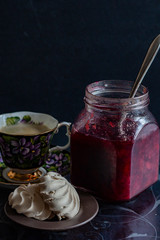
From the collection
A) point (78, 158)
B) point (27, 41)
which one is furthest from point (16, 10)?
point (78, 158)

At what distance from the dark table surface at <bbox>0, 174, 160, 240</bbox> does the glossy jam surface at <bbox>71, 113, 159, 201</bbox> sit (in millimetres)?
31

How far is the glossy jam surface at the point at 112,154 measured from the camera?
3.71ft

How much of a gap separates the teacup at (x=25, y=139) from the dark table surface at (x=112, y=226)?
0.09m

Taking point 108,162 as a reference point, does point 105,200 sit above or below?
below

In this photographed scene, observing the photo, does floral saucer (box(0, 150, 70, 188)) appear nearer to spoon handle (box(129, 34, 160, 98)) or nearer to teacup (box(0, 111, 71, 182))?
teacup (box(0, 111, 71, 182))

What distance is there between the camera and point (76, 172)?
122 centimetres

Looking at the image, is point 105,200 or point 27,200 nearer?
point 27,200

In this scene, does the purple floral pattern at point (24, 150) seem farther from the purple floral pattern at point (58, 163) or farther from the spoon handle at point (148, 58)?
the spoon handle at point (148, 58)

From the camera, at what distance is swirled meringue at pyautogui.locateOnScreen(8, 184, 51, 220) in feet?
3.49

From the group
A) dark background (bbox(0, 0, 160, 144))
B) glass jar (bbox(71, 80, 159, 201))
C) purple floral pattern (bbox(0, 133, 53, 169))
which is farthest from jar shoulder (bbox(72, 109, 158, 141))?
dark background (bbox(0, 0, 160, 144))

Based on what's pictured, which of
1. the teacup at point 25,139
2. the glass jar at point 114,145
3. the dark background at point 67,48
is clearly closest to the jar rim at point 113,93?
the glass jar at point 114,145

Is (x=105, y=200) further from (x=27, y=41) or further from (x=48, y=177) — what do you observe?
(x=27, y=41)

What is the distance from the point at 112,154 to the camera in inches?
44.6

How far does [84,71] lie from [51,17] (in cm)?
21
